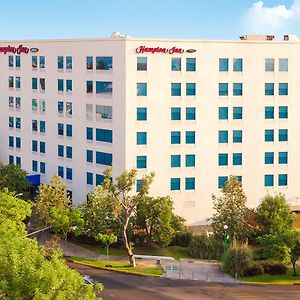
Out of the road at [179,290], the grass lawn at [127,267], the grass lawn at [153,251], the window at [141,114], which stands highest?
the window at [141,114]

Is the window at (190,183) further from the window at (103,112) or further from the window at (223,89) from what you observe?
the window at (103,112)

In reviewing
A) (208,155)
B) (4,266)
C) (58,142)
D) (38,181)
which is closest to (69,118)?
(58,142)

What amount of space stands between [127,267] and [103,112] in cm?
2060

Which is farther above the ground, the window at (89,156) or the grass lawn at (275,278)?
the window at (89,156)

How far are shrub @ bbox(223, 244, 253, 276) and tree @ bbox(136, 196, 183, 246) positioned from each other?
8.08m

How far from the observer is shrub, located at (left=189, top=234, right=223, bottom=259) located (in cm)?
6019

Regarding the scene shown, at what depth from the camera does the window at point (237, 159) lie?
73.4 m

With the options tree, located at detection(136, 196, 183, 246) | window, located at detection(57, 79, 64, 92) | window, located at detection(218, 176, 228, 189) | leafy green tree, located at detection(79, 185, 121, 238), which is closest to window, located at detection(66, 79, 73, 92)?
window, located at detection(57, 79, 64, 92)

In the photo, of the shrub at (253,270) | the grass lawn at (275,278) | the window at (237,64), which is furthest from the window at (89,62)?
the grass lawn at (275,278)

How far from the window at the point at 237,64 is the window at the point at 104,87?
13.2 meters

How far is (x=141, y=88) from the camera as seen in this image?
69.8 metres

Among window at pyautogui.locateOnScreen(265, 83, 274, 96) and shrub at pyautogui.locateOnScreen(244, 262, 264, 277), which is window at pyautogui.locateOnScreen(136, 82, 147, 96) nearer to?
window at pyautogui.locateOnScreen(265, 83, 274, 96)

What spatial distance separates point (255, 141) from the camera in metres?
73.8

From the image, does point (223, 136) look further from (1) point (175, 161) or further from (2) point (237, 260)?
(2) point (237, 260)
